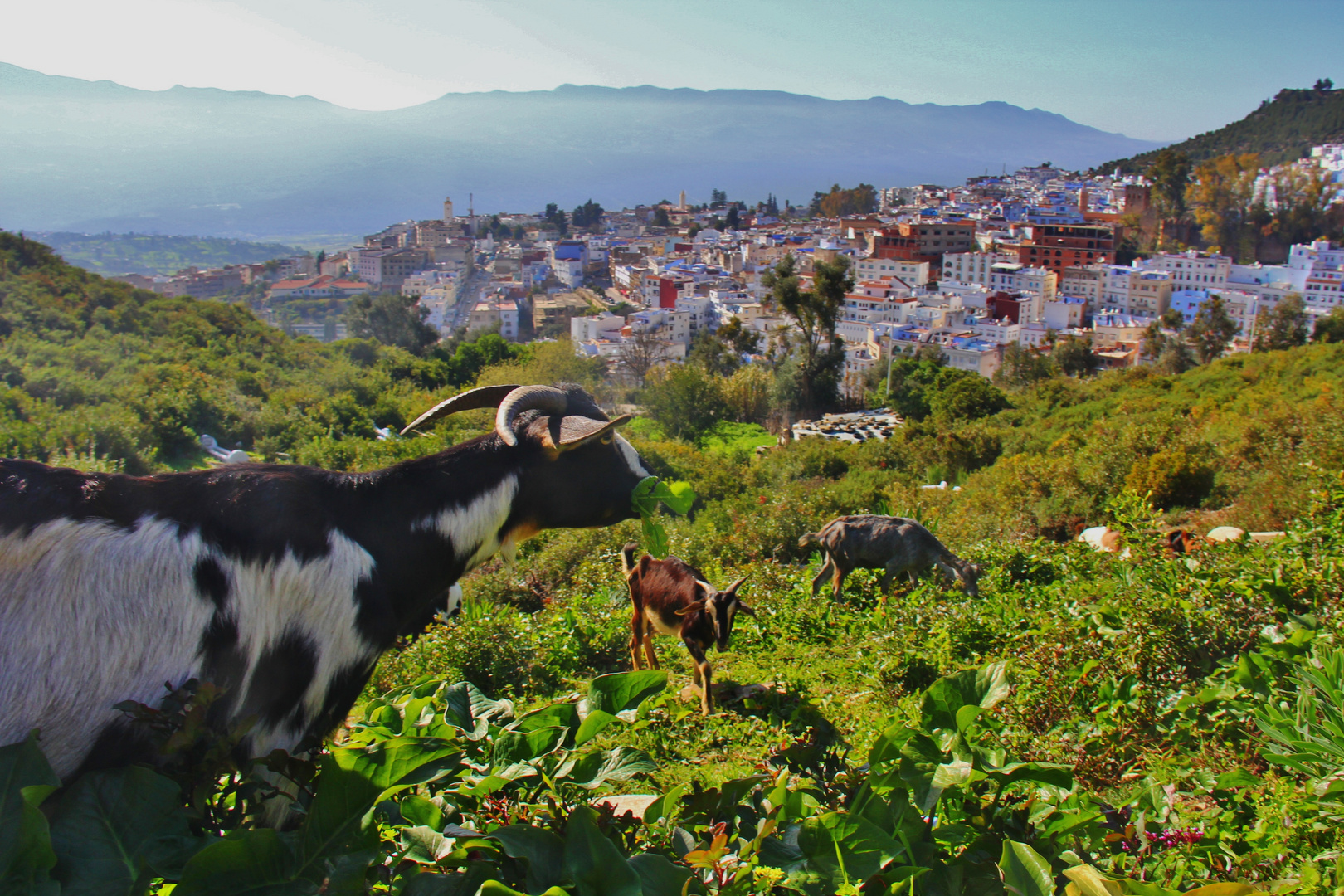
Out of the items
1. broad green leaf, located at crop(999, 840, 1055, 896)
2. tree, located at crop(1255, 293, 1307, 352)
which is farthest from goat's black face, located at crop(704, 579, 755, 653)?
tree, located at crop(1255, 293, 1307, 352)

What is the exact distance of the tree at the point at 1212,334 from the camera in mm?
50469

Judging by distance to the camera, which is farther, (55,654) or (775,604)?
(775,604)

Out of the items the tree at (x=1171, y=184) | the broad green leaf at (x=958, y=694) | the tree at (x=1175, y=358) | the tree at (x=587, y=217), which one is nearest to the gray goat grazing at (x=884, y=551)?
the broad green leaf at (x=958, y=694)

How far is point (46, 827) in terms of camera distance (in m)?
1.18

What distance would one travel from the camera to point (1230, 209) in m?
81.2

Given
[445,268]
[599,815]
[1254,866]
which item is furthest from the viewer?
[445,268]

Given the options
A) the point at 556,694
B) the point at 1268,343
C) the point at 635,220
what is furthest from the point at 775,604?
the point at 635,220

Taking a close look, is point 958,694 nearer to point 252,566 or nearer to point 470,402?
point 252,566

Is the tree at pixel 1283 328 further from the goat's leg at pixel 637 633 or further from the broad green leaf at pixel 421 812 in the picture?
the broad green leaf at pixel 421 812

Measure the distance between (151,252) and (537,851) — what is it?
364ft

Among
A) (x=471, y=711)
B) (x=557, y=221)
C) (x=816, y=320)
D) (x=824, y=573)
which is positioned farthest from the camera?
(x=557, y=221)

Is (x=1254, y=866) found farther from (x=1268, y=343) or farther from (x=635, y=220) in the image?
(x=635, y=220)

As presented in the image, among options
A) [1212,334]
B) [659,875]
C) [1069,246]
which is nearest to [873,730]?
[659,875]

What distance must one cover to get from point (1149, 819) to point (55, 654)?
2.54 metres
